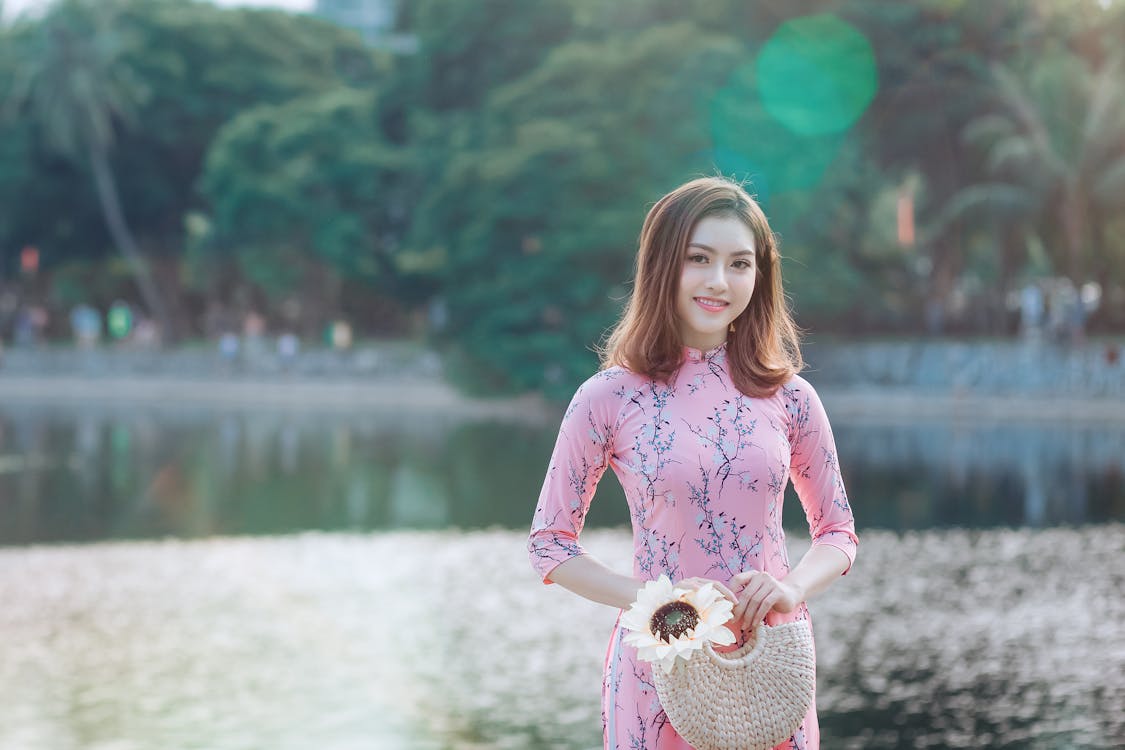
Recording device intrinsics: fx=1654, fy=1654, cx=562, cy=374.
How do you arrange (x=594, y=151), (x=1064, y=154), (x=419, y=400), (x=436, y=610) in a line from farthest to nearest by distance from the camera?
(x=419, y=400) < (x=1064, y=154) < (x=594, y=151) < (x=436, y=610)

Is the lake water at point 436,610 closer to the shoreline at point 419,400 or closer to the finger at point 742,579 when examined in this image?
the finger at point 742,579

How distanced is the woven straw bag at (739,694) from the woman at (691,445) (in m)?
0.12

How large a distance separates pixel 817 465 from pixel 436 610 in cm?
794

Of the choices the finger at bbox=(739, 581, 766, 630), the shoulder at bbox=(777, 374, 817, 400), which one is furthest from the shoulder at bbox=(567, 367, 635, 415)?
the finger at bbox=(739, 581, 766, 630)

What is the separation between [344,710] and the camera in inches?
301

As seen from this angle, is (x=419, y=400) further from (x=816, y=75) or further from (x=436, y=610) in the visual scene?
(x=436, y=610)

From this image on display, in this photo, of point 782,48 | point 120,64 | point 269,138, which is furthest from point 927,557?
point 120,64

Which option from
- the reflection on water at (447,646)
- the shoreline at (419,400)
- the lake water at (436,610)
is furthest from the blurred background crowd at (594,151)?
the reflection on water at (447,646)

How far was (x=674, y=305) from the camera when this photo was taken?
278 cm

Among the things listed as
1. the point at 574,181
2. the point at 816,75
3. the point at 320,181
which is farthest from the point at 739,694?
the point at 320,181

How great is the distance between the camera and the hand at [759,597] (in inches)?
102

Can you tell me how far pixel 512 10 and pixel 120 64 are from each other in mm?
13570

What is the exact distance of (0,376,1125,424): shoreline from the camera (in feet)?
95.5

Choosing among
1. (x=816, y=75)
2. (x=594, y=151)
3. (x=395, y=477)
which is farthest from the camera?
(x=816, y=75)
